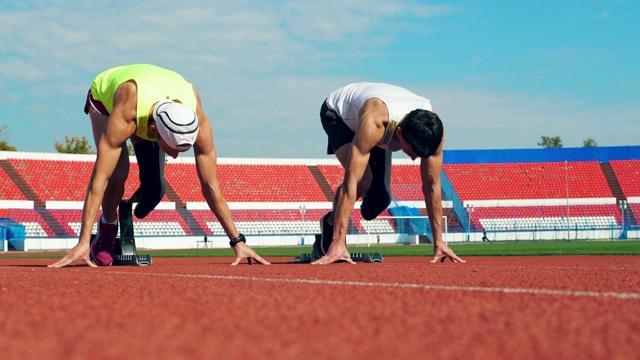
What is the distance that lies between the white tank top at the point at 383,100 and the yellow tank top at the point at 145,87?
5.07 feet

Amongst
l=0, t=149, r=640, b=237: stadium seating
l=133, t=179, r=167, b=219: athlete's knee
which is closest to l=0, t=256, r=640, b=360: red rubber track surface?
l=133, t=179, r=167, b=219: athlete's knee

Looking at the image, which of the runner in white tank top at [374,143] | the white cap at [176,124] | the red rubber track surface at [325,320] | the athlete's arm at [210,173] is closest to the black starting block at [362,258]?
the runner in white tank top at [374,143]

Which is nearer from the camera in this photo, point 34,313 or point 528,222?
point 34,313

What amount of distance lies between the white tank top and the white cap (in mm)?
1667

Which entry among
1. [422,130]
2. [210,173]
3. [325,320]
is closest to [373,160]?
[422,130]

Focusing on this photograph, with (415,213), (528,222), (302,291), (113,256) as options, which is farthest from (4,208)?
(302,291)

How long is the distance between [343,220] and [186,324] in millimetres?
4522

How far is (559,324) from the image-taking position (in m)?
2.63

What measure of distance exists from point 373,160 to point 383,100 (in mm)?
1032

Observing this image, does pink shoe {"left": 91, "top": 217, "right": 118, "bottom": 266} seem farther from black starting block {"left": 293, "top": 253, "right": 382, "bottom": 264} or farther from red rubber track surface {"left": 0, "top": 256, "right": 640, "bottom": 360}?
red rubber track surface {"left": 0, "top": 256, "right": 640, "bottom": 360}

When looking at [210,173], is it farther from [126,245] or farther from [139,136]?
[126,245]

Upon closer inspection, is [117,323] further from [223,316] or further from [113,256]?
[113,256]

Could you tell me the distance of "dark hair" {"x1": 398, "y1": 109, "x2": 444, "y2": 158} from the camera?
6.73 meters

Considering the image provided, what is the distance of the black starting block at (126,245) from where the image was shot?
7.84 meters
